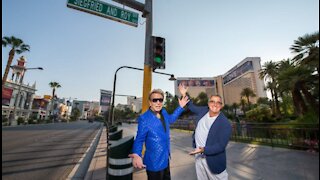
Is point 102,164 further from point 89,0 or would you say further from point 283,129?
point 283,129

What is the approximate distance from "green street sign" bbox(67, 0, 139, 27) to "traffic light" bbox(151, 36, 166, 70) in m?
0.92

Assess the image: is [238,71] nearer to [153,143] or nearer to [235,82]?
[235,82]

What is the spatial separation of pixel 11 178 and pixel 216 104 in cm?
577

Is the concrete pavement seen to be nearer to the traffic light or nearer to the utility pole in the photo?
the utility pole

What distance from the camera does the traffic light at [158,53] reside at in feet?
15.3

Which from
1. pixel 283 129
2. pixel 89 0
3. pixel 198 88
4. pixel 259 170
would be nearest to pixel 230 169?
pixel 259 170

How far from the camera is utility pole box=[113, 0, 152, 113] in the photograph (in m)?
4.71

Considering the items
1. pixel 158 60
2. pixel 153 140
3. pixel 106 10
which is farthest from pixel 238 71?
pixel 153 140

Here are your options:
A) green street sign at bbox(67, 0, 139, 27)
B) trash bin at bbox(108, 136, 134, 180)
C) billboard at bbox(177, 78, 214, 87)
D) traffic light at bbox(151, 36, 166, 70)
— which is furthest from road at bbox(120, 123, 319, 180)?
billboard at bbox(177, 78, 214, 87)

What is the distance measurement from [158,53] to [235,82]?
148m

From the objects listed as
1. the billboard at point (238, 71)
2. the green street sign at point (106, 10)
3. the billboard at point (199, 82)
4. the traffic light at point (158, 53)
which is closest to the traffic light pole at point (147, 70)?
the traffic light at point (158, 53)

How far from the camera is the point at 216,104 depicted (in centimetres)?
235

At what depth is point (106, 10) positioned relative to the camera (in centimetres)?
468

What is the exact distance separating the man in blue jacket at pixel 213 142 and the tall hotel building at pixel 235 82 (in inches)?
4644
